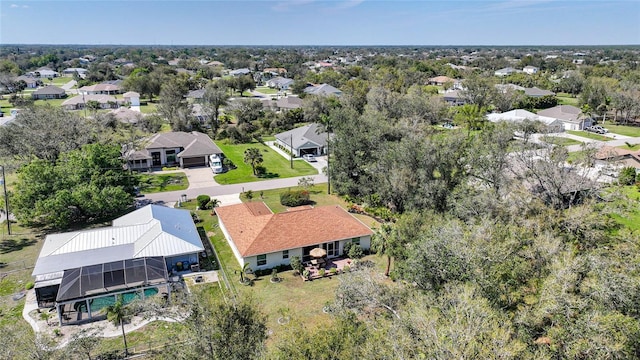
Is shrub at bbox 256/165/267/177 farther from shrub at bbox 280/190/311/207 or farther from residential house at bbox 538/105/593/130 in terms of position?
residential house at bbox 538/105/593/130

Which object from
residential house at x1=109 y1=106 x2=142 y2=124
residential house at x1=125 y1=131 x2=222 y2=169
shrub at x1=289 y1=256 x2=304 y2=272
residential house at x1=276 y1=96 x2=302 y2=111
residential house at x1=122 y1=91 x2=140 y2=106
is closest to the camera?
shrub at x1=289 y1=256 x2=304 y2=272

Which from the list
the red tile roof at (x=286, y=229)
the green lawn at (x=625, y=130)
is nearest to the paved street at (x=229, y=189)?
the red tile roof at (x=286, y=229)

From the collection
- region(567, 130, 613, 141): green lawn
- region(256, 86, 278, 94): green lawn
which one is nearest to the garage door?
region(567, 130, 613, 141): green lawn

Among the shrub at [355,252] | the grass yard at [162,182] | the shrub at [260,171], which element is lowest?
the shrub at [355,252]

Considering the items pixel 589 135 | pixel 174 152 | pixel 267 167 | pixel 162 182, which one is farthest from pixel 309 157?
pixel 589 135

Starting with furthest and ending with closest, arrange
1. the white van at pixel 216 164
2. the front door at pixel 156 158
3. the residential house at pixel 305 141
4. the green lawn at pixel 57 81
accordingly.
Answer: the green lawn at pixel 57 81, the residential house at pixel 305 141, the front door at pixel 156 158, the white van at pixel 216 164

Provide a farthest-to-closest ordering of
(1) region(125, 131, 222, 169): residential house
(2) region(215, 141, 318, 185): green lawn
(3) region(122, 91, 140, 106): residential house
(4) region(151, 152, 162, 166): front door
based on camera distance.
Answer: (3) region(122, 91, 140, 106): residential house
(4) region(151, 152, 162, 166): front door
(1) region(125, 131, 222, 169): residential house
(2) region(215, 141, 318, 185): green lawn

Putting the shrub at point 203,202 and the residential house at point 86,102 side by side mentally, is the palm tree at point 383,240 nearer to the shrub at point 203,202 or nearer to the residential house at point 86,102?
the shrub at point 203,202
